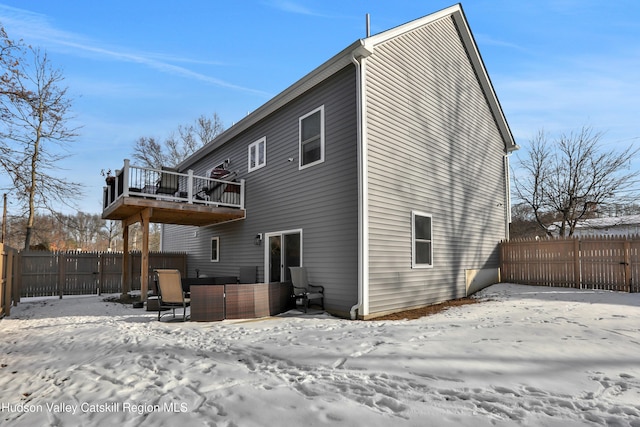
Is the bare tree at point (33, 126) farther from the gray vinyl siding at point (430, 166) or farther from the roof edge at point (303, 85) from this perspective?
the gray vinyl siding at point (430, 166)

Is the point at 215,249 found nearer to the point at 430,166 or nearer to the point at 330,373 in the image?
the point at 430,166

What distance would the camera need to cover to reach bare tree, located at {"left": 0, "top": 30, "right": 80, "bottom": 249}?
301 inches

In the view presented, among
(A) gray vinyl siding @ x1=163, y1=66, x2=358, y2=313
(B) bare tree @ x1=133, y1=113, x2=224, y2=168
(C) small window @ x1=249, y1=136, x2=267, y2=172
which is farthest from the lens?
(B) bare tree @ x1=133, y1=113, x2=224, y2=168

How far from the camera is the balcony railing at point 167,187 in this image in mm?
10312

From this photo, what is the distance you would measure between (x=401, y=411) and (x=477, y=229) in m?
10.1

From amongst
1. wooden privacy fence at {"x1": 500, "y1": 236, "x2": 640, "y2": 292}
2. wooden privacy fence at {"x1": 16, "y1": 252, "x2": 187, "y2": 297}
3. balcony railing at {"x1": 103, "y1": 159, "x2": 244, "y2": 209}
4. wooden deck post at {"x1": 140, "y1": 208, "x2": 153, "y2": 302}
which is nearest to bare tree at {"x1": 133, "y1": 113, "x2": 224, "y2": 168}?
wooden privacy fence at {"x1": 16, "y1": 252, "x2": 187, "y2": 297}

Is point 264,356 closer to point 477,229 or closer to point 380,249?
point 380,249

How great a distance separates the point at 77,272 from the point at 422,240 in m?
13.5

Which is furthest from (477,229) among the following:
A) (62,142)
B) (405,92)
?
(62,142)

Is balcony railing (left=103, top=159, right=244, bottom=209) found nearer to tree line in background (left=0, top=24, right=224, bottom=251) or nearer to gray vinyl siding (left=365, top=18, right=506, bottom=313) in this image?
tree line in background (left=0, top=24, right=224, bottom=251)

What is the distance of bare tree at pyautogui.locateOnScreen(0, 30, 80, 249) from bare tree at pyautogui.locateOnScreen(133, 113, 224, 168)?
503 inches

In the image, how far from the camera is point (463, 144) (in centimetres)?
1153

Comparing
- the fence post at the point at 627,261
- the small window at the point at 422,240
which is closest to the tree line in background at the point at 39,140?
the small window at the point at 422,240

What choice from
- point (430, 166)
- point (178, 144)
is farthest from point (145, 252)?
point (178, 144)
